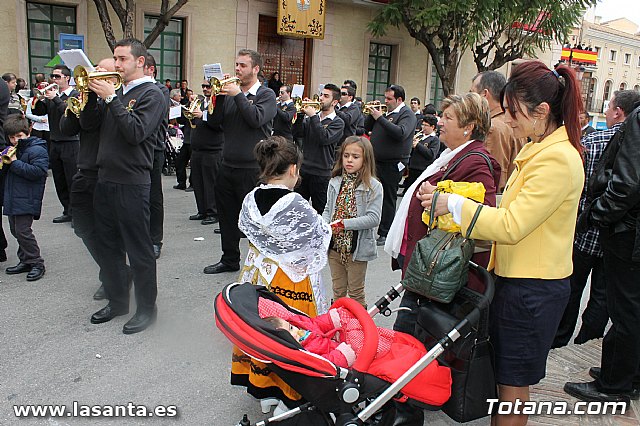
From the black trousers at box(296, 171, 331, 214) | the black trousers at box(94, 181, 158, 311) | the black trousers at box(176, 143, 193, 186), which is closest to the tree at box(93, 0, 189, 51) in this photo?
the black trousers at box(176, 143, 193, 186)

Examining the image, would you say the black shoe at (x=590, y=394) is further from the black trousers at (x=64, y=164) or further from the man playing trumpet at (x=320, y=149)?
the black trousers at (x=64, y=164)

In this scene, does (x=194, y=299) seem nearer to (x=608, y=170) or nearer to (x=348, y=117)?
(x=608, y=170)

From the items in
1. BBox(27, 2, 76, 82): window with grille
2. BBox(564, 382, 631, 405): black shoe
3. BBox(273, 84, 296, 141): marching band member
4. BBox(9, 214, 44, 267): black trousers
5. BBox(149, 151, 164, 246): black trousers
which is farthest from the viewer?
BBox(27, 2, 76, 82): window with grille

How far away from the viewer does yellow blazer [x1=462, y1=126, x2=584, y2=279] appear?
2.32 metres

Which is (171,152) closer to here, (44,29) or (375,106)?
(375,106)

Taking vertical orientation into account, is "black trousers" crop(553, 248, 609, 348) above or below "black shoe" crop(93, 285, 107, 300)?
above

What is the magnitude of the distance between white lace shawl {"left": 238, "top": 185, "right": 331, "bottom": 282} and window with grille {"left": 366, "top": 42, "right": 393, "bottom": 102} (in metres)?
17.7

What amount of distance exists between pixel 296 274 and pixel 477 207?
131 cm

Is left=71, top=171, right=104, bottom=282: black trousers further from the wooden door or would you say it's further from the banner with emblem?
the banner with emblem

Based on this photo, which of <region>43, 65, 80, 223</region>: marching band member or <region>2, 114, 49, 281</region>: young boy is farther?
<region>43, 65, 80, 223</region>: marching band member

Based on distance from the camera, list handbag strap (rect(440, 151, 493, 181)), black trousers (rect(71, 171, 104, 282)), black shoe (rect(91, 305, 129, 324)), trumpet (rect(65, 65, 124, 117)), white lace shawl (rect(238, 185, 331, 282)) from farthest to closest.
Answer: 1. black trousers (rect(71, 171, 104, 282))
2. black shoe (rect(91, 305, 129, 324))
3. trumpet (rect(65, 65, 124, 117))
4. white lace shawl (rect(238, 185, 331, 282))
5. handbag strap (rect(440, 151, 493, 181))

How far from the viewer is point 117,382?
3.51 metres

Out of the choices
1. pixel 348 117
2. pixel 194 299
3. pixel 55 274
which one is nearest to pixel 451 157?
pixel 194 299

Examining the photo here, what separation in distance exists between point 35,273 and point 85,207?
3.35 ft
